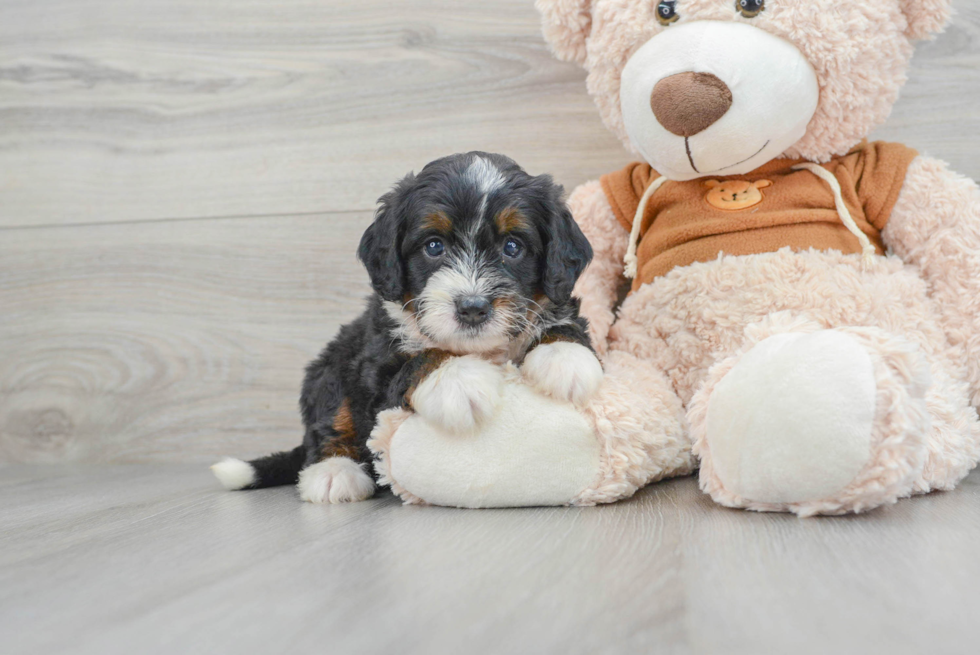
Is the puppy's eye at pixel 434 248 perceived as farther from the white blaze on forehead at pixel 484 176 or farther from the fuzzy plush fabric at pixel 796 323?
the fuzzy plush fabric at pixel 796 323

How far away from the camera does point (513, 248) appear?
1703mm

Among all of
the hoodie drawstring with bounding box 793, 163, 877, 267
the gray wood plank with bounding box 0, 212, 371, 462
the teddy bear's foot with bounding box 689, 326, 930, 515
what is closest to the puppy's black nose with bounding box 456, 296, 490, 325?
the teddy bear's foot with bounding box 689, 326, 930, 515

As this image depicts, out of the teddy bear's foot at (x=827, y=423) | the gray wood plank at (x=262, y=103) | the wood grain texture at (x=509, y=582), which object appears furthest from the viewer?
the gray wood plank at (x=262, y=103)

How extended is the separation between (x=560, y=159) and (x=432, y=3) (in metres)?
0.68

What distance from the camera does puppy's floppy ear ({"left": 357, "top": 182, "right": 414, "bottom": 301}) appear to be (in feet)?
5.61

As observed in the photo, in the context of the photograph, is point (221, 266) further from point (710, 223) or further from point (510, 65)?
point (710, 223)

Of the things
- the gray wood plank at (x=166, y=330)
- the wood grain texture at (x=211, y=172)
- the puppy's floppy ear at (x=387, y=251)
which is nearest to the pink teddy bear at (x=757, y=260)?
the puppy's floppy ear at (x=387, y=251)

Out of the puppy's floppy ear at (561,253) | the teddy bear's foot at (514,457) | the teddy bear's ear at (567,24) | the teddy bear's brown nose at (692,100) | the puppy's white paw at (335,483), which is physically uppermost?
the teddy bear's ear at (567,24)

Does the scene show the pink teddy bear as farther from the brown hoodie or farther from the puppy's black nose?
the puppy's black nose

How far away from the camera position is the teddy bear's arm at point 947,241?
1792 mm

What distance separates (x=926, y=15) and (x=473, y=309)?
4.32 feet

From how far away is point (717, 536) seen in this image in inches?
49.8

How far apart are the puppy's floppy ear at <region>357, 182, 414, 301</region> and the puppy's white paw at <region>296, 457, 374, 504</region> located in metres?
0.46

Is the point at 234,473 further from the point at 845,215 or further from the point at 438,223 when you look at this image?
the point at 845,215
